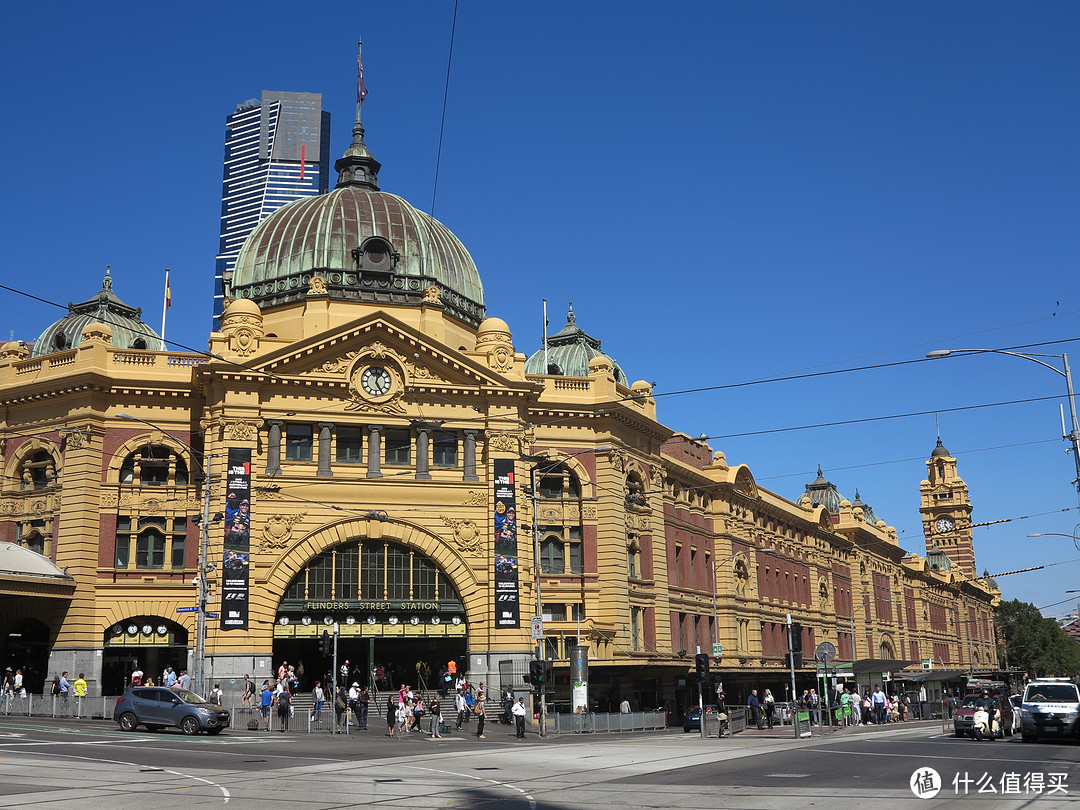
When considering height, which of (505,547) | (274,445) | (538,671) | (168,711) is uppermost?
(274,445)

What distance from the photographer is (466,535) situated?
52.9 metres

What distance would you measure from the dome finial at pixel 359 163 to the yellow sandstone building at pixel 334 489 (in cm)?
317

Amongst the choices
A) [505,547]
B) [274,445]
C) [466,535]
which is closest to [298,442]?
[274,445]

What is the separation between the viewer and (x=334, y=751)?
32.3 metres

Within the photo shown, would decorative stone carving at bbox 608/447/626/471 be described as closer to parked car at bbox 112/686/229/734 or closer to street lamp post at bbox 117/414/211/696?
street lamp post at bbox 117/414/211/696

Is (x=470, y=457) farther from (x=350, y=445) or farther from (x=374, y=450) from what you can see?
(x=350, y=445)

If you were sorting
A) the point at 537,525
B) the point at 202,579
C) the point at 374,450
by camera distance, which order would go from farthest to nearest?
the point at 374,450 → the point at 537,525 → the point at 202,579

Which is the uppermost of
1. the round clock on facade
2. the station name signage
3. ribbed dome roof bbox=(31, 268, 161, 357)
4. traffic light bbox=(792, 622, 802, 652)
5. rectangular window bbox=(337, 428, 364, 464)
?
ribbed dome roof bbox=(31, 268, 161, 357)

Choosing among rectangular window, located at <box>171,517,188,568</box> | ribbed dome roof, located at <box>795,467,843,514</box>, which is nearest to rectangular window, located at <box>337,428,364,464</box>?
rectangular window, located at <box>171,517,188,568</box>

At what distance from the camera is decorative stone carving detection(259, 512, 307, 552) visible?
49812 mm

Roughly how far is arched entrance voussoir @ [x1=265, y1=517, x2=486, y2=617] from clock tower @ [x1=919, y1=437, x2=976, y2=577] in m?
125

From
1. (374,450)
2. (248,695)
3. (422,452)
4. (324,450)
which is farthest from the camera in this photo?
(422,452)

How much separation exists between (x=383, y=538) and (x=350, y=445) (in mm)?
4721

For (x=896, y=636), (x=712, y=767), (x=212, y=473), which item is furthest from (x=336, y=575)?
(x=896, y=636)
